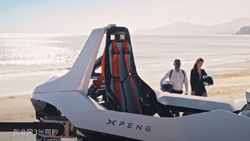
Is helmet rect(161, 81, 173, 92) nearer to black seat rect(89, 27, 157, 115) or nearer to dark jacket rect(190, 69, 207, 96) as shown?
black seat rect(89, 27, 157, 115)

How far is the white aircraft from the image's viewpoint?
A: 3490 mm

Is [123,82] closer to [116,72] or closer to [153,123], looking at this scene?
[116,72]

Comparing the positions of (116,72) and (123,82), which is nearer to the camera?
(116,72)

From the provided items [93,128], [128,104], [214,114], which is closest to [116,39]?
[128,104]

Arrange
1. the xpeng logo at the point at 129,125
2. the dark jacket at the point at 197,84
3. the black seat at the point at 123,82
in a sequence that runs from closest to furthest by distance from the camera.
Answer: the xpeng logo at the point at 129,125 < the black seat at the point at 123,82 < the dark jacket at the point at 197,84

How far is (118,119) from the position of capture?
12.8 ft

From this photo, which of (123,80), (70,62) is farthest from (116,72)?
(70,62)

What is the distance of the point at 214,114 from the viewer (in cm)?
348

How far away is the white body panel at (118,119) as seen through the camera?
343cm

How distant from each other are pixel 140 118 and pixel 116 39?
1.31 metres

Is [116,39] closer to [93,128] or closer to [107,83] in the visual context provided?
[107,83]

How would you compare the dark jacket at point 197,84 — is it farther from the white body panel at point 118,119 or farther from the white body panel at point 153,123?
the white body panel at point 153,123

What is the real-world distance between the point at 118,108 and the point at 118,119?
710 mm

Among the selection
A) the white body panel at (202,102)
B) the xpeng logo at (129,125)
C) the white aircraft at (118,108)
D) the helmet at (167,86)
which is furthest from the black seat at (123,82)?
the xpeng logo at (129,125)
